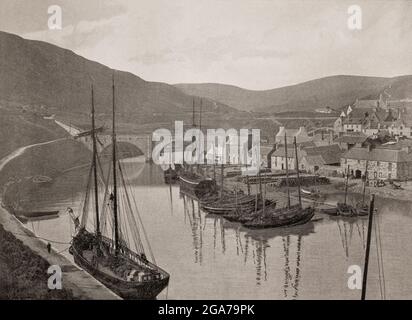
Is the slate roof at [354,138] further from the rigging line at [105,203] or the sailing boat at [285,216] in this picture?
the rigging line at [105,203]

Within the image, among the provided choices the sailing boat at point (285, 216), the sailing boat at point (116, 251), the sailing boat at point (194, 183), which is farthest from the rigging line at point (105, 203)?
the sailing boat at point (285, 216)

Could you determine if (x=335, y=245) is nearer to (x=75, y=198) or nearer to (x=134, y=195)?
(x=134, y=195)

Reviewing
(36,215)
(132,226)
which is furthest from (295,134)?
(36,215)

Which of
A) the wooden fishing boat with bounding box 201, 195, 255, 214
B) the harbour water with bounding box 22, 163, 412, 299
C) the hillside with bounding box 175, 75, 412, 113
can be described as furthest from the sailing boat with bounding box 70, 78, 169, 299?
the hillside with bounding box 175, 75, 412, 113

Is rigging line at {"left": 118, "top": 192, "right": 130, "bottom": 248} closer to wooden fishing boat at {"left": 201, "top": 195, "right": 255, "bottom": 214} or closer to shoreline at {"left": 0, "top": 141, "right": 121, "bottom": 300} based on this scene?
shoreline at {"left": 0, "top": 141, "right": 121, "bottom": 300}

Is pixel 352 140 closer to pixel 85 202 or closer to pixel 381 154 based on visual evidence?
pixel 381 154
